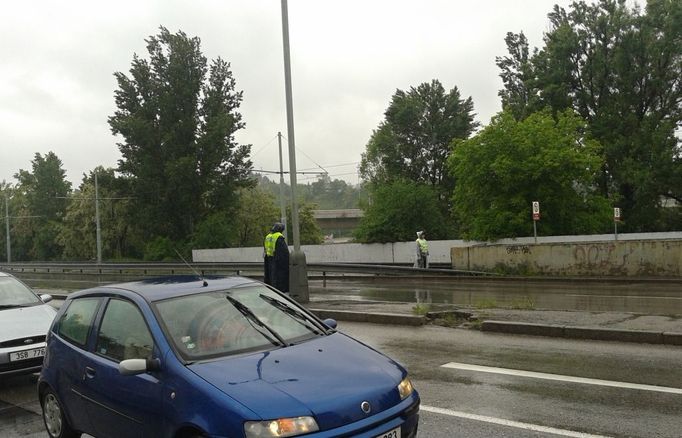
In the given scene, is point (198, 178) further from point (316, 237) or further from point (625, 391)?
point (625, 391)

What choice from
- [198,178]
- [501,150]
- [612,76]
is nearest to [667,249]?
[501,150]

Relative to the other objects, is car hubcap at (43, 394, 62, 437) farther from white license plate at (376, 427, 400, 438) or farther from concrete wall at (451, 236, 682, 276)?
concrete wall at (451, 236, 682, 276)

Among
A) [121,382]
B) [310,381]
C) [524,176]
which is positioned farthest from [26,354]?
[524,176]

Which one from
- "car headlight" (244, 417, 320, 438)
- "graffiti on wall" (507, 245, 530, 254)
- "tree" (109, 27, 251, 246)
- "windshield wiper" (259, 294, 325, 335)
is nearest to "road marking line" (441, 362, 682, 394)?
"windshield wiper" (259, 294, 325, 335)

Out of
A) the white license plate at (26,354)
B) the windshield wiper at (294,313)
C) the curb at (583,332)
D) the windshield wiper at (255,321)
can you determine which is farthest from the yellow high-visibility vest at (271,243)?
the windshield wiper at (255,321)

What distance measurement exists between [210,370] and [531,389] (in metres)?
3.82

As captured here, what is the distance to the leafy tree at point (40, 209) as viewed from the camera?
71.4 meters

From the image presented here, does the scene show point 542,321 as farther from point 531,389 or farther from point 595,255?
point 595,255

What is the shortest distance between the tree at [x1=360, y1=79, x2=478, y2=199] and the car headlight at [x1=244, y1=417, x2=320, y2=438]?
51453 mm

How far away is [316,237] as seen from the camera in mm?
67438

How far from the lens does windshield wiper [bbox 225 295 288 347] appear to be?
4.31 meters

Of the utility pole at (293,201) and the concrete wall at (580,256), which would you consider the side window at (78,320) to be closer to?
the utility pole at (293,201)

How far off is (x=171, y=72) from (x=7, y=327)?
48483 mm

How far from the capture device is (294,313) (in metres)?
4.89
